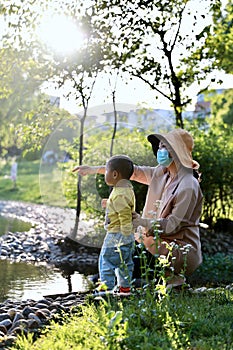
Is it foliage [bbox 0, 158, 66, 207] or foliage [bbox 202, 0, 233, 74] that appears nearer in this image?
foliage [bbox 0, 158, 66, 207]

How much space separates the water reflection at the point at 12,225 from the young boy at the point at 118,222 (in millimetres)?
7489

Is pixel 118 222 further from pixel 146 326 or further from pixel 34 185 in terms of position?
pixel 34 185

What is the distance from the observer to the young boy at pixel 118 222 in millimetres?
5492

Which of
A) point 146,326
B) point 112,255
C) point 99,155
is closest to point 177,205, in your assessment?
point 112,255

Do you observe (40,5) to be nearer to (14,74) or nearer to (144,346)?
(14,74)

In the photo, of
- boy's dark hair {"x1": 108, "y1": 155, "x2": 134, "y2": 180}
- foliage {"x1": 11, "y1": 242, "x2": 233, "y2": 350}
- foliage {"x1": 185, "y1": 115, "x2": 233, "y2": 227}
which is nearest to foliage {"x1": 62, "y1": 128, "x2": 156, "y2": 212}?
foliage {"x1": 185, "y1": 115, "x2": 233, "y2": 227}

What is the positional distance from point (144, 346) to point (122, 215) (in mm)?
1883

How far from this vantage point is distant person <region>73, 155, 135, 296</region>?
549cm

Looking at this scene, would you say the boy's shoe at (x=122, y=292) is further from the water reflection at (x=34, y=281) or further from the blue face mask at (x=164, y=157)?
the water reflection at (x=34, y=281)

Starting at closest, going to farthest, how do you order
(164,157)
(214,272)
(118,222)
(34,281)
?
1. (118,222)
2. (164,157)
3. (34,281)
4. (214,272)

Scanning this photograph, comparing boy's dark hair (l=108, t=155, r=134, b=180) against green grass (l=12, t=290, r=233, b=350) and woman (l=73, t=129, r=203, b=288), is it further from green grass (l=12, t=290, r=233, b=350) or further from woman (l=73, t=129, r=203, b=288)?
green grass (l=12, t=290, r=233, b=350)

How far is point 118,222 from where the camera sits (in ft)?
18.3

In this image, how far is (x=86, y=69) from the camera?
33.4 ft

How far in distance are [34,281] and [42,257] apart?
2.20 meters
